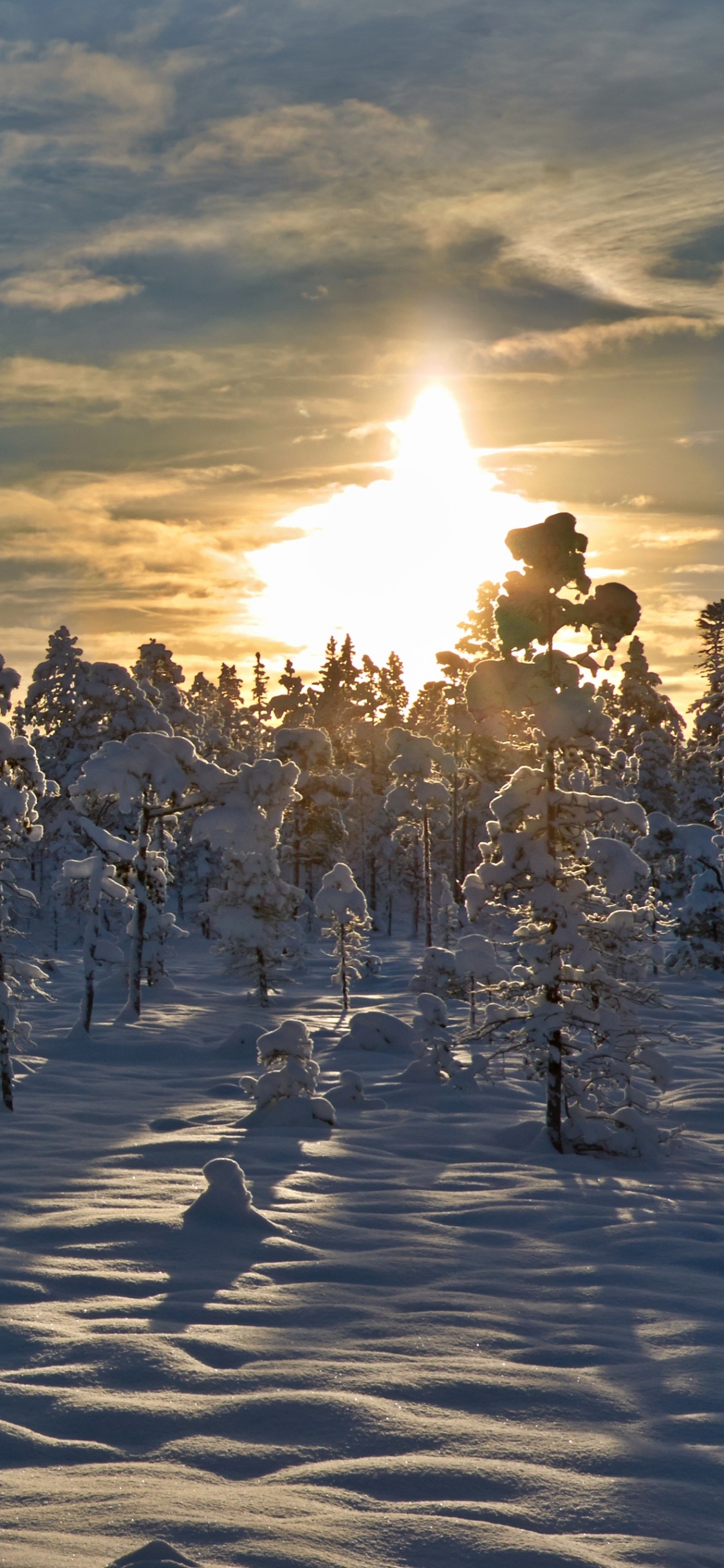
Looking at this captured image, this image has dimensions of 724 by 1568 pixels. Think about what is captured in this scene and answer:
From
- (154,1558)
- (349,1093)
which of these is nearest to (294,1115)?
(349,1093)

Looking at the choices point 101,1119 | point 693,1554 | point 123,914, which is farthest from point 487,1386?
point 123,914

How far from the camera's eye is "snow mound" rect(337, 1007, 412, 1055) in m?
25.5

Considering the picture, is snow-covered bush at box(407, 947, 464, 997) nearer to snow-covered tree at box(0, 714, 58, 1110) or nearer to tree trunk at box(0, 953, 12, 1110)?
snow-covered tree at box(0, 714, 58, 1110)

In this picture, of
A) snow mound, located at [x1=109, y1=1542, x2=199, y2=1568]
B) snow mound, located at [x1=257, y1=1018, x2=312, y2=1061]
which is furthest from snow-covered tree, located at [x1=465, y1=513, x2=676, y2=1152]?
snow mound, located at [x1=109, y1=1542, x2=199, y2=1568]

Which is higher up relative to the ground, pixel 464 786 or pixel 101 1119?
pixel 464 786

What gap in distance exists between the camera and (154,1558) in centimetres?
450

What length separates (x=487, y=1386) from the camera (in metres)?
7.08

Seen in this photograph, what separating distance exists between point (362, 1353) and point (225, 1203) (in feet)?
11.2

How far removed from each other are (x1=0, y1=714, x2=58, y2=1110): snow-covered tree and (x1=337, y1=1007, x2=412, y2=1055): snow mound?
9410mm

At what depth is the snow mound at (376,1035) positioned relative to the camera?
25547 millimetres

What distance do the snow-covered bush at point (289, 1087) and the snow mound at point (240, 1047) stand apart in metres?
7.75

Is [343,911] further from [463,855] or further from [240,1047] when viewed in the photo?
[463,855]

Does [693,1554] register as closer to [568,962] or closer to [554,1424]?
[554,1424]

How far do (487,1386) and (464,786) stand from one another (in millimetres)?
45867
